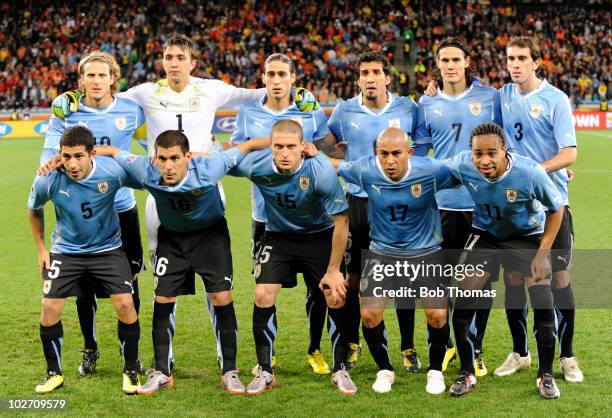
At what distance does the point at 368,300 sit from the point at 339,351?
48cm

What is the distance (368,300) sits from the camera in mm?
5477

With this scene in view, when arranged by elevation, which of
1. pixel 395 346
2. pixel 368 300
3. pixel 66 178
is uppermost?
pixel 66 178

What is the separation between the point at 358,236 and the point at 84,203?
1.96 meters

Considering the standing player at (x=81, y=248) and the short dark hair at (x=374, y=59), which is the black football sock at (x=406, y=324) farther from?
the standing player at (x=81, y=248)

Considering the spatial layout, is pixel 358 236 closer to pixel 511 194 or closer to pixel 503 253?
pixel 503 253

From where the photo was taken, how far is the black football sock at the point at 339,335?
18.5 feet

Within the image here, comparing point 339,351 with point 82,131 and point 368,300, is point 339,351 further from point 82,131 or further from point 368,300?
point 82,131

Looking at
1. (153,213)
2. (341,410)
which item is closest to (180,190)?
(153,213)

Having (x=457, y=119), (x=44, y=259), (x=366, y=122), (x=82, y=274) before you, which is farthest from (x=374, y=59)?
(x=44, y=259)

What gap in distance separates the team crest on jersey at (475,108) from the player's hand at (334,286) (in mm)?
1555

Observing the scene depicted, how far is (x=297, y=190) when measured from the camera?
550 cm

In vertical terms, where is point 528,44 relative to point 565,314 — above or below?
above

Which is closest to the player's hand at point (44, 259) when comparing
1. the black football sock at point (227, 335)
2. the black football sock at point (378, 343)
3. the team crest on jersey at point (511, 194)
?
the black football sock at point (227, 335)

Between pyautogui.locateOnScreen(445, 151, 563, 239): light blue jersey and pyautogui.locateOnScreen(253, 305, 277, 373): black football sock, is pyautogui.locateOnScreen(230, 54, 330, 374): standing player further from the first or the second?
pyautogui.locateOnScreen(445, 151, 563, 239): light blue jersey
